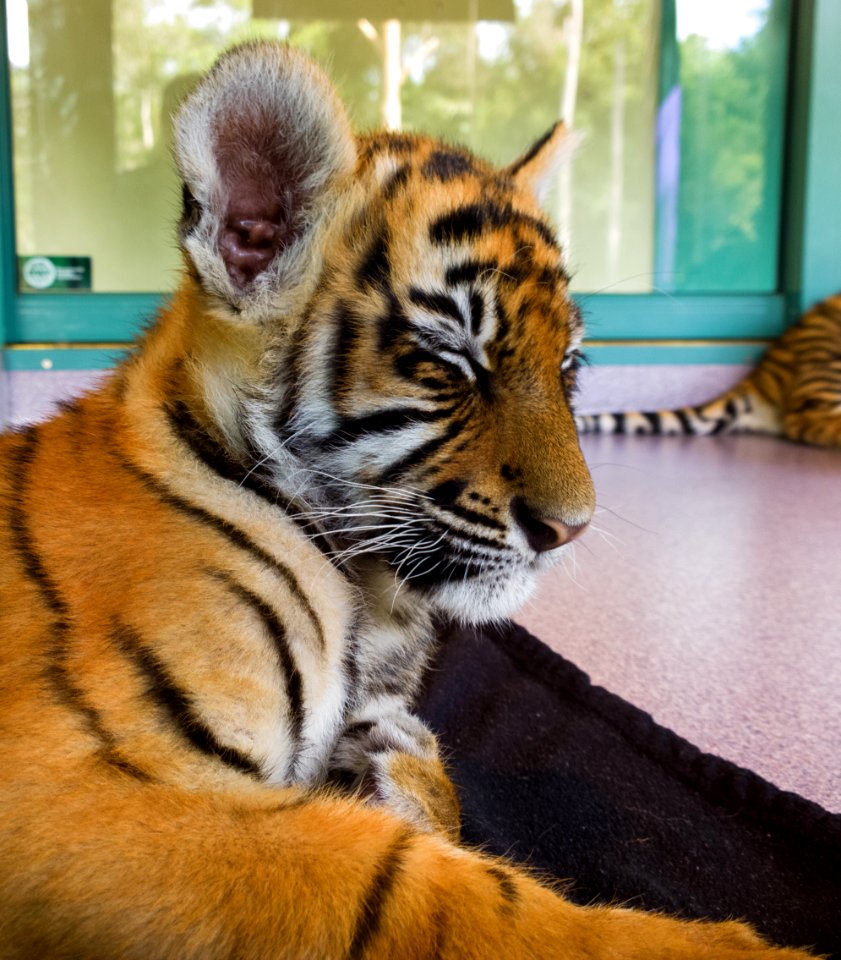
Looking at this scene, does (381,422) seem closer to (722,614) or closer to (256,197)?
(256,197)

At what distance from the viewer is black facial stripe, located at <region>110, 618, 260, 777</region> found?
74 centimetres

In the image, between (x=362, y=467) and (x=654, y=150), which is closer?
(x=362, y=467)

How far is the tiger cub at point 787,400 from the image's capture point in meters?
3.93

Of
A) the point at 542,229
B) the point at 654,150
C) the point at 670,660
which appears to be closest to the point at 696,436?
the point at 654,150

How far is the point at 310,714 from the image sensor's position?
0.86 meters

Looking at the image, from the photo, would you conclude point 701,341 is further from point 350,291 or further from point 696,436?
point 350,291

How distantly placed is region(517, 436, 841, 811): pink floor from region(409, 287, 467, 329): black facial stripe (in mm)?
661

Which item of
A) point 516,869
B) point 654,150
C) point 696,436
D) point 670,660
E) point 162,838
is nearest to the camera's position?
point 162,838

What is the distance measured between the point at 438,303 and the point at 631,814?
1.97ft

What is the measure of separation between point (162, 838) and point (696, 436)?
3.66 meters

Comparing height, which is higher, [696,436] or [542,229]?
[542,229]

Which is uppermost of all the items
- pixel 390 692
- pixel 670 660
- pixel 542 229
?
pixel 542 229

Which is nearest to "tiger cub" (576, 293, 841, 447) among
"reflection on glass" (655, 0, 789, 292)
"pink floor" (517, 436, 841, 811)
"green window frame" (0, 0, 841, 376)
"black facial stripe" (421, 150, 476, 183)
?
"green window frame" (0, 0, 841, 376)

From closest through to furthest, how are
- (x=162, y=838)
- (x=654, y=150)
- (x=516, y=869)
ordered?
(x=162, y=838)
(x=516, y=869)
(x=654, y=150)
